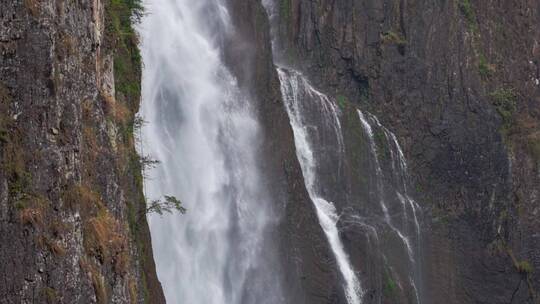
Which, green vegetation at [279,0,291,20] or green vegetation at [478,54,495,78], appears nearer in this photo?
green vegetation at [279,0,291,20]

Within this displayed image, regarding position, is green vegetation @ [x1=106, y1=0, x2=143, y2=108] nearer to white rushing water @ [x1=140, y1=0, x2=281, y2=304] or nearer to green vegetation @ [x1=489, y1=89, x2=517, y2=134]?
white rushing water @ [x1=140, y1=0, x2=281, y2=304]

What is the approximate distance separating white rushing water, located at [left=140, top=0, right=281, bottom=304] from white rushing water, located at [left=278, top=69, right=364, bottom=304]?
2.89 metres

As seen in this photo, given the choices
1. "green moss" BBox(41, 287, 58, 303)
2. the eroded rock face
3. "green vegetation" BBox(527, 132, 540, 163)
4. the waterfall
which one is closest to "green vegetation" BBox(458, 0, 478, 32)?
"green vegetation" BBox(527, 132, 540, 163)

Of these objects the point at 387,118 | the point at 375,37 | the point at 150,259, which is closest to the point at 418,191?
the point at 387,118

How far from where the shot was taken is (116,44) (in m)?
17.1

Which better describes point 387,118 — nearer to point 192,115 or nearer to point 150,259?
point 192,115

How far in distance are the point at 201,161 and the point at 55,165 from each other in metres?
15.3

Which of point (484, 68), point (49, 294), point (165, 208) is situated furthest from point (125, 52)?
point (484, 68)

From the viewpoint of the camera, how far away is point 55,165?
35.1 feet

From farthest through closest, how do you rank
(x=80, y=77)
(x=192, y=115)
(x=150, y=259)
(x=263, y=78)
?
(x=263, y=78) < (x=192, y=115) < (x=150, y=259) < (x=80, y=77)

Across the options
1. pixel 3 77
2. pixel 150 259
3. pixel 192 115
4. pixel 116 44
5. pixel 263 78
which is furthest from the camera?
pixel 263 78

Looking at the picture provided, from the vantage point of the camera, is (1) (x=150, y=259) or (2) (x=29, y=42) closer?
(2) (x=29, y=42)

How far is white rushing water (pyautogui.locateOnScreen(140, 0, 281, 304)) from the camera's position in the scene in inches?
948

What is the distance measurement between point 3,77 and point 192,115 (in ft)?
52.5
